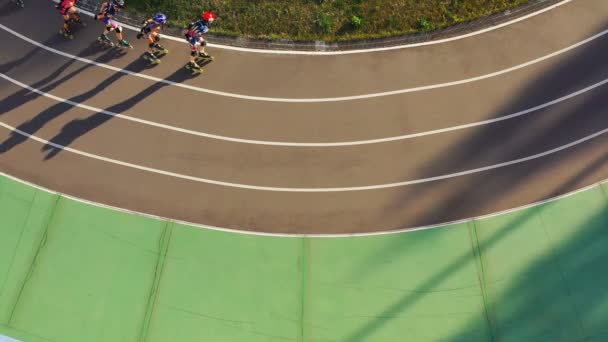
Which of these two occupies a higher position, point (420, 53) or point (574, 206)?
point (420, 53)

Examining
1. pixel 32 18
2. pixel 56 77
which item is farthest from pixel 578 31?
pixel 32 18

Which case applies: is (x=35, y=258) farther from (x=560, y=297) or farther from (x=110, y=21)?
(x=560, y=297)

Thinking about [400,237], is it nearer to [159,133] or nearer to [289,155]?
[289,155]

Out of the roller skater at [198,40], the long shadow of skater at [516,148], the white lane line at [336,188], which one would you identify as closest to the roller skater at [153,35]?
the roller skater at [198,40]

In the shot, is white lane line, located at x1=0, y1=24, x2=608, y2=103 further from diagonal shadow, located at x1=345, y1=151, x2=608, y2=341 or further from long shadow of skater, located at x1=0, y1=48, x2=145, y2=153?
diagonal shadow, located at x1=345, y1=151, x2=608, y2=341

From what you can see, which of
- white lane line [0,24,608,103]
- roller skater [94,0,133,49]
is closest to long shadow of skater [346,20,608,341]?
white lane line [0,24,608,103]

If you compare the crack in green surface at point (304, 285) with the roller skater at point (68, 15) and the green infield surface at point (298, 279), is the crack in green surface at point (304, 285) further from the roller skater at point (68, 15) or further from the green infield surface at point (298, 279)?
the roller skater at point (68, 15)

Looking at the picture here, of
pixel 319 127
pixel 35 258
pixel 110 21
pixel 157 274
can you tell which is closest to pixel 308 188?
pixel 319 127
